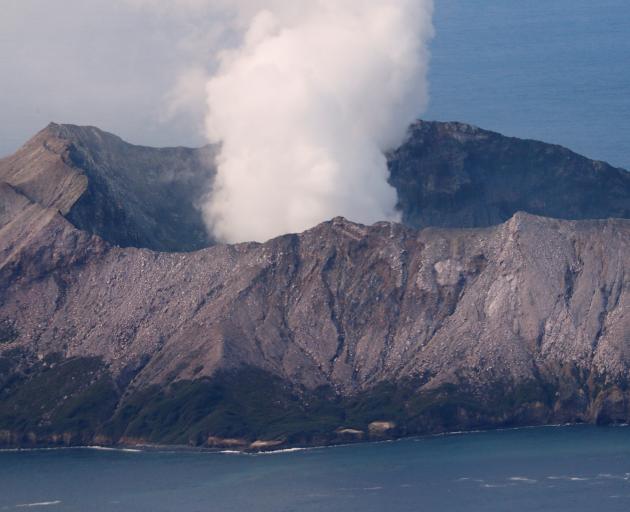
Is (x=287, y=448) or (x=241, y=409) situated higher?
(x=241, y=409)

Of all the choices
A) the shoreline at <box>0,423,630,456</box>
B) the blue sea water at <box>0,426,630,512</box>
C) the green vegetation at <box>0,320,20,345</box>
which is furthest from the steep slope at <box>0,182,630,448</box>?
the blue sea water at <box>0,426,630,512</box>

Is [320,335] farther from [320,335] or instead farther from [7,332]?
[7,332]

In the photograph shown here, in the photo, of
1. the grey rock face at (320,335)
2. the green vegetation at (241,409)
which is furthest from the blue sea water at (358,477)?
the grey rock face at (320,335)

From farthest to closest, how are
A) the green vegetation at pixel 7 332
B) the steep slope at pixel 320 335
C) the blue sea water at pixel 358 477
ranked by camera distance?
the green vegetation at pixel 7 332, the steep slope at pixel 320 335, the blue sea water at pixel 358 477

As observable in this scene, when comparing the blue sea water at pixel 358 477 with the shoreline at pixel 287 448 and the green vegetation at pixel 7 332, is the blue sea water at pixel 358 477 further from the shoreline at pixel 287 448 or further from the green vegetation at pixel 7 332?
the green vegetation at pixel 7 332

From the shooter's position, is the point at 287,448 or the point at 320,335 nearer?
the point at 287,448

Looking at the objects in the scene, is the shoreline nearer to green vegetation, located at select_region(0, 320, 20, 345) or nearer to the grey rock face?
the grey rock face

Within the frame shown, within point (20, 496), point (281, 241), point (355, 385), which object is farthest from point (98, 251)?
point (20, 496)

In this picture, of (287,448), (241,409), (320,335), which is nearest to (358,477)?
(287,448)
